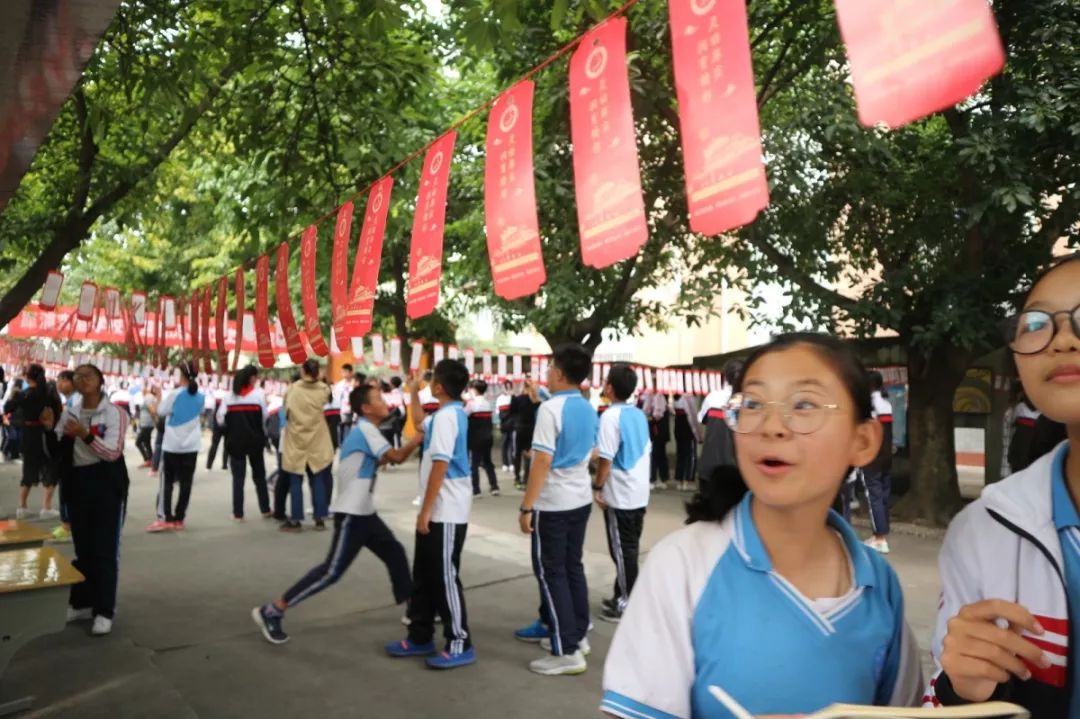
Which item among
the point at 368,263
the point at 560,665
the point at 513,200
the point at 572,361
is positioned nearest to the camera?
the point at 513,200

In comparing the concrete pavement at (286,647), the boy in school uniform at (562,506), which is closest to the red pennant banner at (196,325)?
the concrete pavement at (286,647)

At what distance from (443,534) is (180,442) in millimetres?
4415

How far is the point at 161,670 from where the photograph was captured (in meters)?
4.06

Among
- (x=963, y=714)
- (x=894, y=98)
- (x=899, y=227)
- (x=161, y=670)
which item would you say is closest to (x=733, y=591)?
(x=963, y=714)

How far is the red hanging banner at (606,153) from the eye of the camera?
9.45 feet

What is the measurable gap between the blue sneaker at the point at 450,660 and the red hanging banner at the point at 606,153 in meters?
2.38

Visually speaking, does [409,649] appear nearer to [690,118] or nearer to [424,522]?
[424,522]

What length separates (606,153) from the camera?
3027mm

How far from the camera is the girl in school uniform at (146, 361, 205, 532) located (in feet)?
24.5

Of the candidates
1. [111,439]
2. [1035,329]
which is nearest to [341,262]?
[111,439]

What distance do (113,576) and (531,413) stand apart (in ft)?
23.6

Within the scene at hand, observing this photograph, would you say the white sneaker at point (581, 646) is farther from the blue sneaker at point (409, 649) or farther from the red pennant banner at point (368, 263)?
the red pennant banner at point (368, 263)

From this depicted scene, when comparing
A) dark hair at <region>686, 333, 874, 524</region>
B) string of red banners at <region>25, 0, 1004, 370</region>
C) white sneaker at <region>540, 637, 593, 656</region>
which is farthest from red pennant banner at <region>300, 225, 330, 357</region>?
dark hair at <region>686, 333, 874, 524</region>

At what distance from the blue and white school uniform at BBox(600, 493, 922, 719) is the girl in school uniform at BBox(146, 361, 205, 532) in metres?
6.95
